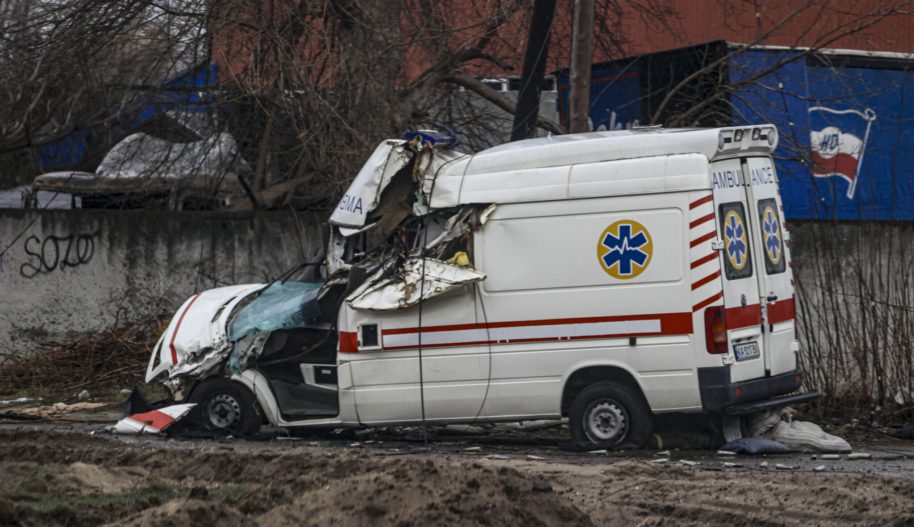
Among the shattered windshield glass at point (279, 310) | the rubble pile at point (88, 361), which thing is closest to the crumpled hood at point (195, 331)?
the shattered windshield glass at point (279, 310)

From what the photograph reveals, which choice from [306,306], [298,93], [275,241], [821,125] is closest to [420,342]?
[306,306]

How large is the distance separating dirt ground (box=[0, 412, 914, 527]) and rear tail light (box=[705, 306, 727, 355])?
2.90ft

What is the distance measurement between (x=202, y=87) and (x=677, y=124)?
6.22m

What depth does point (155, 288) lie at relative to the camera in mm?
17234

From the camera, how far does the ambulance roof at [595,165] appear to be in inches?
391

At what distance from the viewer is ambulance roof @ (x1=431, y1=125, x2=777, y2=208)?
992cm

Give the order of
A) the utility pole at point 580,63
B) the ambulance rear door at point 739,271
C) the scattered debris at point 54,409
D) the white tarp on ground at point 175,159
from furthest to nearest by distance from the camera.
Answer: the white tarp on ground at point 175,159 < the scattered debris at point 54,409 < the utility pole at point 580,63 < the ambulance rear door at point 739,271

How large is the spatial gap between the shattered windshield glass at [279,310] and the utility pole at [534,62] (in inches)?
135

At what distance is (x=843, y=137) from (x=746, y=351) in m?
9.75

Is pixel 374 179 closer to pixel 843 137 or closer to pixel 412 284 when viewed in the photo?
pixel 412 284

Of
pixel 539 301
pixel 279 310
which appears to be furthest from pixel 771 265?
pixel 279 310

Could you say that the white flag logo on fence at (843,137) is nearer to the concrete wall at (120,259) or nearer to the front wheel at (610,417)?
the concrete wall at (120,259)

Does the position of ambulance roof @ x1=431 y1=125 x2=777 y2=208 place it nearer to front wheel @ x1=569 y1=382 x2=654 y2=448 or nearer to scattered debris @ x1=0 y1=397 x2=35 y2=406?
front wheel @ x1=569 y1=382 x2=654 y2=448

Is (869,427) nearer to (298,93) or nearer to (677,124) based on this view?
(677,124)
